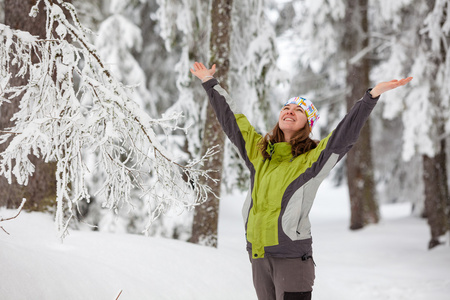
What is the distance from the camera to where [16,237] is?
396cm

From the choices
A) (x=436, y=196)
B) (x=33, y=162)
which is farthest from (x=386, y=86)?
(x=436, y=196)

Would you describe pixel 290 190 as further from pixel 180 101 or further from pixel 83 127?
pixel 180 101

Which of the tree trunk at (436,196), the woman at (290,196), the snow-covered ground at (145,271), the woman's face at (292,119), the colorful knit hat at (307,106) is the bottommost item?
the snow-covered ground at (145,271)

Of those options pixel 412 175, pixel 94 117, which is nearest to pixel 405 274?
pixel 94 117

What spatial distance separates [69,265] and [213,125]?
10.2ft

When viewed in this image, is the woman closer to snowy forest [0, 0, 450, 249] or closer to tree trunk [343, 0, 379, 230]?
snowy forest [0, 0, 450, 249]

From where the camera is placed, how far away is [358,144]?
12.6 meters

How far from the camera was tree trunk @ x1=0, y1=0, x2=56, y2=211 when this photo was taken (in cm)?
481

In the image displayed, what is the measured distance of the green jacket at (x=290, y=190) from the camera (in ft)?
8.64

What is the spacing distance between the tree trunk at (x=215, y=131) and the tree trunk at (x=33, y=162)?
1920mm

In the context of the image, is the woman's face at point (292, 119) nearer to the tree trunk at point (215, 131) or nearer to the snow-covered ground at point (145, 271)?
the snow-covered ground at point (145, 271)

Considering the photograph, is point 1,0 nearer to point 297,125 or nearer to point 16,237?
point 16,237

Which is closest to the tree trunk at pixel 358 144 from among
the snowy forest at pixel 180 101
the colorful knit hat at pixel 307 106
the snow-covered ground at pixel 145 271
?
the snowy forest at pixel 180 101

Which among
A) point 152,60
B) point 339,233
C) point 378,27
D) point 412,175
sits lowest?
point 339,233
